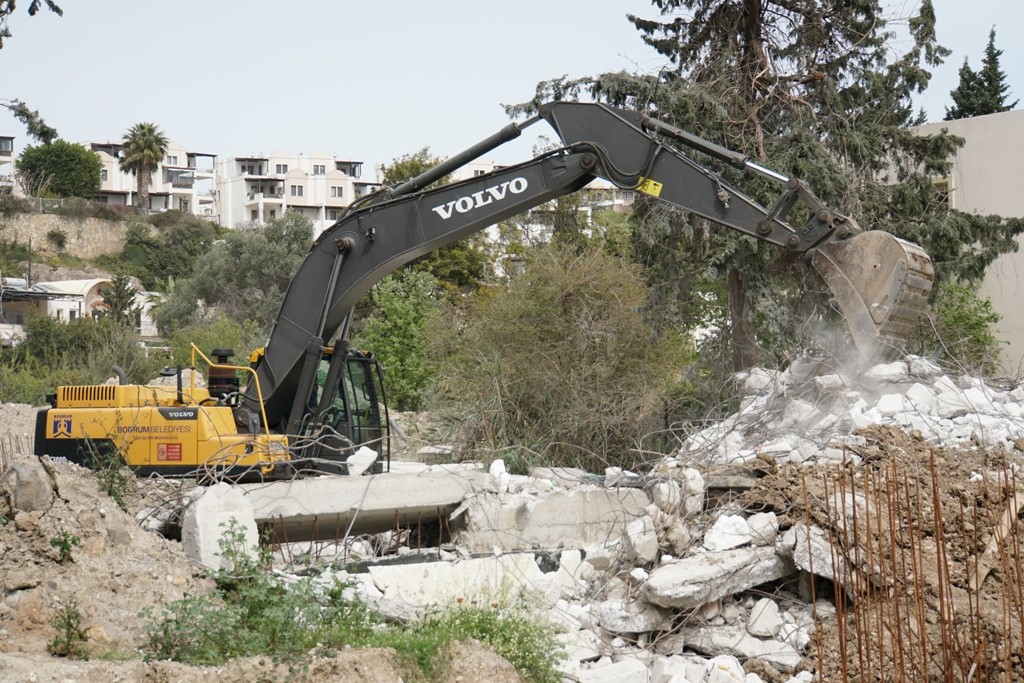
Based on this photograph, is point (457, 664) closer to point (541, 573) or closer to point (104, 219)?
point (541, 573)

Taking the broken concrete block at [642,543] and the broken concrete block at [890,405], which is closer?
the broken concrete block at [642,543]

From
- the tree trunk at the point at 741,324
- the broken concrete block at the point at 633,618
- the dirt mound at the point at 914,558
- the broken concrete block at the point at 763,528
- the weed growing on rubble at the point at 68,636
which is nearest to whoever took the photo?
the dirt mound at the point at 914,558

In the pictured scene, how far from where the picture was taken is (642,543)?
29.2ft

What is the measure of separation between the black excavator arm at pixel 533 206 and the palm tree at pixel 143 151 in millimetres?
72196

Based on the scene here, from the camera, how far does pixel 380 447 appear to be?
12.0 metres

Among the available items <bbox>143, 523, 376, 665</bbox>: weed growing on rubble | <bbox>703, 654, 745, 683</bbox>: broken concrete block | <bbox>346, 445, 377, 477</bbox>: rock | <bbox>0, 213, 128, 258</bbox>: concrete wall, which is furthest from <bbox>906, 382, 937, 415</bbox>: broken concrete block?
<bbox>0, 213, 128, 258</bbox>: concrete wall

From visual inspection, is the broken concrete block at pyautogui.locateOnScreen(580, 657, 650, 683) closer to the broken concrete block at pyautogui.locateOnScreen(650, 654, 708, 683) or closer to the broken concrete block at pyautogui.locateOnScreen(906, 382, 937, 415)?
the broken concrete block at pyautogui.locateOnScreen(650, 654, 708, 683)

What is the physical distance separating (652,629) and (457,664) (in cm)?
208

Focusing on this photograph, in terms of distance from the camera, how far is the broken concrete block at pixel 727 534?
8.75 m

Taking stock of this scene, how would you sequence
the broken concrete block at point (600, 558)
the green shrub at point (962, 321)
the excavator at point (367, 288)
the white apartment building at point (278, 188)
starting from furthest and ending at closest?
the white apartment building at point (278, 188), the green shrub at point (962, 321), the excavator at point (367, 288), the broken concrete block at point (600, 558)

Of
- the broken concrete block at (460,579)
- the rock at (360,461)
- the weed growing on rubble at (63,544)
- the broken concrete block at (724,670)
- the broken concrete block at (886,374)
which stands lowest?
the broken concrete block at (724,670)

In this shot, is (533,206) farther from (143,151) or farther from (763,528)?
(143,151)

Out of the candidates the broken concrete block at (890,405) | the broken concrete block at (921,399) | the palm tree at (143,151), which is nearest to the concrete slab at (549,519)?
the broken concrete block at (890,405)

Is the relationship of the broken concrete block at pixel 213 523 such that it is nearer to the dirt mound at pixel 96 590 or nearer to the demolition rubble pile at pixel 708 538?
the dirt mound at pixel 96 590
